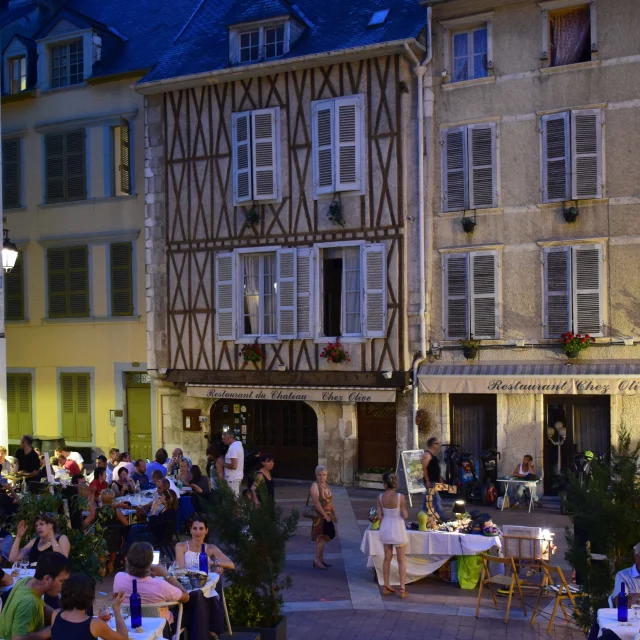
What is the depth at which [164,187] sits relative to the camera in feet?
60.1

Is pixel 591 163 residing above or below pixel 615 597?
above

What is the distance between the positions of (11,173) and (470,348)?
37.0 feet

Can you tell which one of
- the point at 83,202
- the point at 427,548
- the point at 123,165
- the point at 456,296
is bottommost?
the point at 427,548

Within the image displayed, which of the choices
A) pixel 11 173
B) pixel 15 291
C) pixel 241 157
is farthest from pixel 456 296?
pixel 11 173

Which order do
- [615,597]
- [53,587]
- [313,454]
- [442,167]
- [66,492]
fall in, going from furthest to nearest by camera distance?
[313,454] → [442,167] → [66,492] → [615,597] → [53,587]

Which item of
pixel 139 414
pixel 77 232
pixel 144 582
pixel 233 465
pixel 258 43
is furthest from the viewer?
pixel 77 232

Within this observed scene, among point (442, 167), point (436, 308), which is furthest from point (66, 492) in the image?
point (442, 167)

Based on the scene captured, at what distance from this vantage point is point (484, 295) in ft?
52.1

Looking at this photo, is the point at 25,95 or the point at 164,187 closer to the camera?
the point at 164,187

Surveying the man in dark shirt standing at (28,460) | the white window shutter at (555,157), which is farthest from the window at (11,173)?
the white window shutter at (555,157)

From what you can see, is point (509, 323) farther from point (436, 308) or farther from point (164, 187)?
point (164, 187)

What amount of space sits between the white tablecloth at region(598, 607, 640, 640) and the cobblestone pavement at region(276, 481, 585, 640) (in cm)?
174

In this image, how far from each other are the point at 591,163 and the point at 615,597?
9.79 metres

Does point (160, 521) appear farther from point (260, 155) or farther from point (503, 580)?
point (260, 155)
